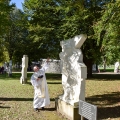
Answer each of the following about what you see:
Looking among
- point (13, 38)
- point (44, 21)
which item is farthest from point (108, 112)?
point (13, 38)

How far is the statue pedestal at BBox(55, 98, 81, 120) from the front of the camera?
24.0 ft

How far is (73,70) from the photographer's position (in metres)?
7.90

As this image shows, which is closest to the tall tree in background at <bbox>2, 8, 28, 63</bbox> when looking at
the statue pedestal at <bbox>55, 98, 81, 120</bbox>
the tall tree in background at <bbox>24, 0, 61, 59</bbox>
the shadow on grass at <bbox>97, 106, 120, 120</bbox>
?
the tall tree in background at <bbox>24, 0, 61, 59</bbox>

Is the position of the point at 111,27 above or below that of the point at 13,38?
below

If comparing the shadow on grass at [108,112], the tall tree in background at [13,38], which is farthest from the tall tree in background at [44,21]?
the tall tree in background at [13,38]

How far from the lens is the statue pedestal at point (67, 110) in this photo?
732cm

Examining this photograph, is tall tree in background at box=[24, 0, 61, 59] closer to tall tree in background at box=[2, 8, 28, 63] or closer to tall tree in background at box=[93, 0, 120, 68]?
tall tree in background at box=[93, 0, 120, 68]

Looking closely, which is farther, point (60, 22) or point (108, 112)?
point (60, 22)

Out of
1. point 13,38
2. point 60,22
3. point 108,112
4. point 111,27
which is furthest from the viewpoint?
point 13,38

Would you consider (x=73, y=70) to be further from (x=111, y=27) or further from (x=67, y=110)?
(x=111, y=27)

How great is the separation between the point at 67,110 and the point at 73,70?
1382 mm

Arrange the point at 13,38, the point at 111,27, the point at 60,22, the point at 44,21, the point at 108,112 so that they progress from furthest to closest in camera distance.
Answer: the point at 13,38, the point at 44,21, the point at 60,22, the point at 108,112, the point at 111,27

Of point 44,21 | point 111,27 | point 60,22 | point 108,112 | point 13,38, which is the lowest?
point 108,112

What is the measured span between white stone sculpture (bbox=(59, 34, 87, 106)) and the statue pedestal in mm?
149
